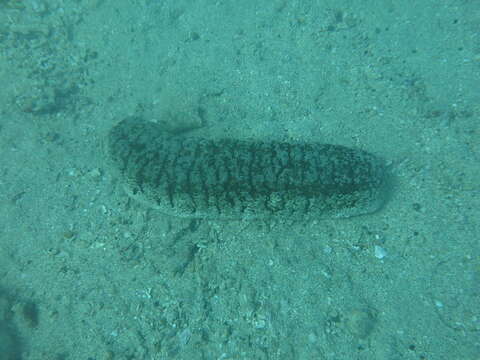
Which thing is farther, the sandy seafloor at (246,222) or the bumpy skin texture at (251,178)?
the bumpy skin texture at (251,178)

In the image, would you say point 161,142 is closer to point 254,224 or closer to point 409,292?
point 254,224

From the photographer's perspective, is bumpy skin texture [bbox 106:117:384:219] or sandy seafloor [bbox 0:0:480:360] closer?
sandy seafloor [bbox 0:0:480:360]

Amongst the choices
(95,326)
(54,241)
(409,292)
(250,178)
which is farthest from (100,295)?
(409,292)

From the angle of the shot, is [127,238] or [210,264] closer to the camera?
[210,264]

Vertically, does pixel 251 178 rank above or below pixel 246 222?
above

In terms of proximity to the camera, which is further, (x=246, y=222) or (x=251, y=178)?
(x=246, y=222)
